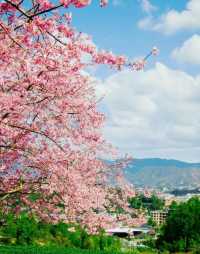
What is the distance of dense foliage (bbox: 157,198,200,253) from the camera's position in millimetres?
69375

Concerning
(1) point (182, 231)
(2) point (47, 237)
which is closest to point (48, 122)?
(2) point (47, 237)

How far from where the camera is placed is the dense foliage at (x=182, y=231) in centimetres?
6938

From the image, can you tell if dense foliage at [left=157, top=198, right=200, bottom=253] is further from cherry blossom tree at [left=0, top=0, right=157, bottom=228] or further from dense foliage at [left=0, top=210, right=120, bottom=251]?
cherry blossom tree at [left=0, top=0, right=157, bottom=228]

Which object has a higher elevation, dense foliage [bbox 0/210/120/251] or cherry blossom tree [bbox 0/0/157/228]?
cherry blossom tree [bbox 0/0/157/228]

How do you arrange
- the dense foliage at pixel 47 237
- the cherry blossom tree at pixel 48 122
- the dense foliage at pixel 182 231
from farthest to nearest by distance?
1. the dense foliage at pixel 182 231
2. the dense foliage at pixel 47 237
3. the cherry blossom tree at pixel 48 122

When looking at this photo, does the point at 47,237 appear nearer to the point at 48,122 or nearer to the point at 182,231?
the point at 182,231

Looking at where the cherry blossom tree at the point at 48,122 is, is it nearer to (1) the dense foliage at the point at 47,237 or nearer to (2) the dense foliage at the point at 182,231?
(1) the dense foliage at the point at 47,237

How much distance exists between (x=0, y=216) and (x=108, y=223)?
3.36 meters

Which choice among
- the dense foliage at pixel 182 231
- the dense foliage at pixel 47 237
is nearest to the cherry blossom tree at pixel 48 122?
the dense foliage at pixel 47 237

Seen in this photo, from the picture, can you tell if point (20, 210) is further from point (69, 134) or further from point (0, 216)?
point (69, 134)

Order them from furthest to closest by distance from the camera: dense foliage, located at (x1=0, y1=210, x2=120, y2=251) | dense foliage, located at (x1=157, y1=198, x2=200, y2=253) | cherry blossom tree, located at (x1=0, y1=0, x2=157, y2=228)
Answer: dense foliage, located at (x1=157, y1=198, x2=200, y2=253), dense foliage, located at (x1=0, y1=210, x2=120, y2=251), cherry blossom tree, located at (x1=0, y1=0, x2=157, y2=228)

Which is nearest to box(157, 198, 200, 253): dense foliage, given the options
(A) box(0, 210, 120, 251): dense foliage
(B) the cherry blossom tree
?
(A) box(0, 210, 120, 251): dense foliage

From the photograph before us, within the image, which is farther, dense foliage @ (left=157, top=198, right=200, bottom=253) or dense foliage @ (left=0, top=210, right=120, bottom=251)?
dense foliage @ (left=157, top=198, right=200, bottom=253)

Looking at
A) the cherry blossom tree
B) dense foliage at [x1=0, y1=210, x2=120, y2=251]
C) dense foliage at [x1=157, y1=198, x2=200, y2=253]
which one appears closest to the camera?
the cherry blossom tree
